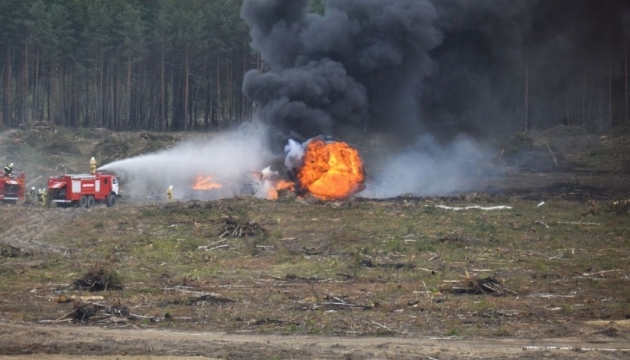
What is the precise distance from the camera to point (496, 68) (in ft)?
145

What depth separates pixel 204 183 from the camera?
44500mm

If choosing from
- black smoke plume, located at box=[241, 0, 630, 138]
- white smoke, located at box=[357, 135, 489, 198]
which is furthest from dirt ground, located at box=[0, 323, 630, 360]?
white smoke, located at box=[357, 135, 489, 198]

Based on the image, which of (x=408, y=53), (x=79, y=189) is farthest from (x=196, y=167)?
(x=408, y=53)

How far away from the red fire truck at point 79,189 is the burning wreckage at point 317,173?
8.40 metres

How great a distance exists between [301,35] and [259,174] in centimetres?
688

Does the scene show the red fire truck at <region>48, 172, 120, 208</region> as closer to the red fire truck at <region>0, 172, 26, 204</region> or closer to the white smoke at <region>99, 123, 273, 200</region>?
the white smoke at <region>99, 123, 273, 200</region>

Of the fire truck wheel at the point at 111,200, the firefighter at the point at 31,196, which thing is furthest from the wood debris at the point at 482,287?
the firefighter at the point at 31,196

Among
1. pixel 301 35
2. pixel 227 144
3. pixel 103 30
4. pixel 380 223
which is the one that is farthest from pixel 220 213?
pixel 103 30

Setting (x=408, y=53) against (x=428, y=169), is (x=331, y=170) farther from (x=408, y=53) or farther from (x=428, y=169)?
(x=428, y=169)

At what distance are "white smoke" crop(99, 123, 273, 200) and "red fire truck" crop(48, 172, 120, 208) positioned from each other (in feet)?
4.86

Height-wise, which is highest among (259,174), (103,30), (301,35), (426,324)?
(103,30)

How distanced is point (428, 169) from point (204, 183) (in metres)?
13.8

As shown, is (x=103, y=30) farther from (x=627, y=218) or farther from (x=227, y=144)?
(x=627, y=218)

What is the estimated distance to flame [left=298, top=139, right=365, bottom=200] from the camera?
114 ft
